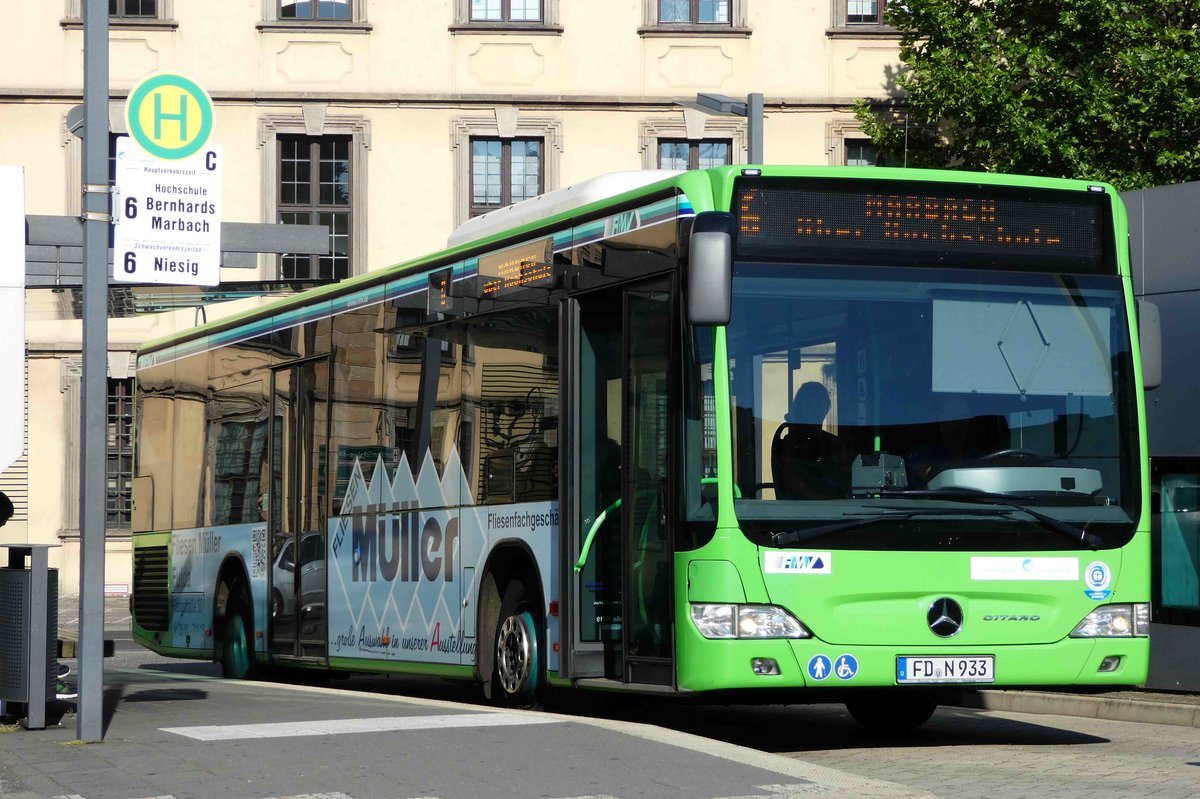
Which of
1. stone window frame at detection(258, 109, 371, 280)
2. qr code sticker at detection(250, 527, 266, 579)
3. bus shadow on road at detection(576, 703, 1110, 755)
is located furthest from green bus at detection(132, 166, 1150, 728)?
stone window frame at detection(258, 109, 371, 280)

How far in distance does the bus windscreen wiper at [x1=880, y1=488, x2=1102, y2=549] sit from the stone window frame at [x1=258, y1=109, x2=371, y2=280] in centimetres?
2308

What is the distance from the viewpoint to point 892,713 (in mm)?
11836

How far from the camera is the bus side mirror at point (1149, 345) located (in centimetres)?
1044

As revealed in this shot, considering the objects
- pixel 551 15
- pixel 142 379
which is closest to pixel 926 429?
pixel 142 379

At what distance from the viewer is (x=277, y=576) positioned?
15383mm

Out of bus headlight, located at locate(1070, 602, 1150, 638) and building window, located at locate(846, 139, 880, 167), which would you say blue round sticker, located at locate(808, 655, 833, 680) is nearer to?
bus headlight, located at locate(1070, 602, 1150, 638)

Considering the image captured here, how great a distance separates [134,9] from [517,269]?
22.7 m

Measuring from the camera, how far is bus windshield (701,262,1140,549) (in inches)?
378

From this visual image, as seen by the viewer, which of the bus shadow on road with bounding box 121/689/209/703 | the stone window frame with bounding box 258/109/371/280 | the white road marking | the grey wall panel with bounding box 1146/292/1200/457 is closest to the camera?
the white road marking

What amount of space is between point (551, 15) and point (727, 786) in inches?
1024

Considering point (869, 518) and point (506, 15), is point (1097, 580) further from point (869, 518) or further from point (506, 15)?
point (506, 15)

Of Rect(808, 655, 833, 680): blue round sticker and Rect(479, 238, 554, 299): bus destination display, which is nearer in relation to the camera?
Rect(808, 655, 833, 680): blue round sticker

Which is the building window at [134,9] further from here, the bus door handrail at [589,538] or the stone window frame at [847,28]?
the bus door handrail at [589,538]

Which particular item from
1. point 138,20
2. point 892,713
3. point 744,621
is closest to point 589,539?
point 744,621
